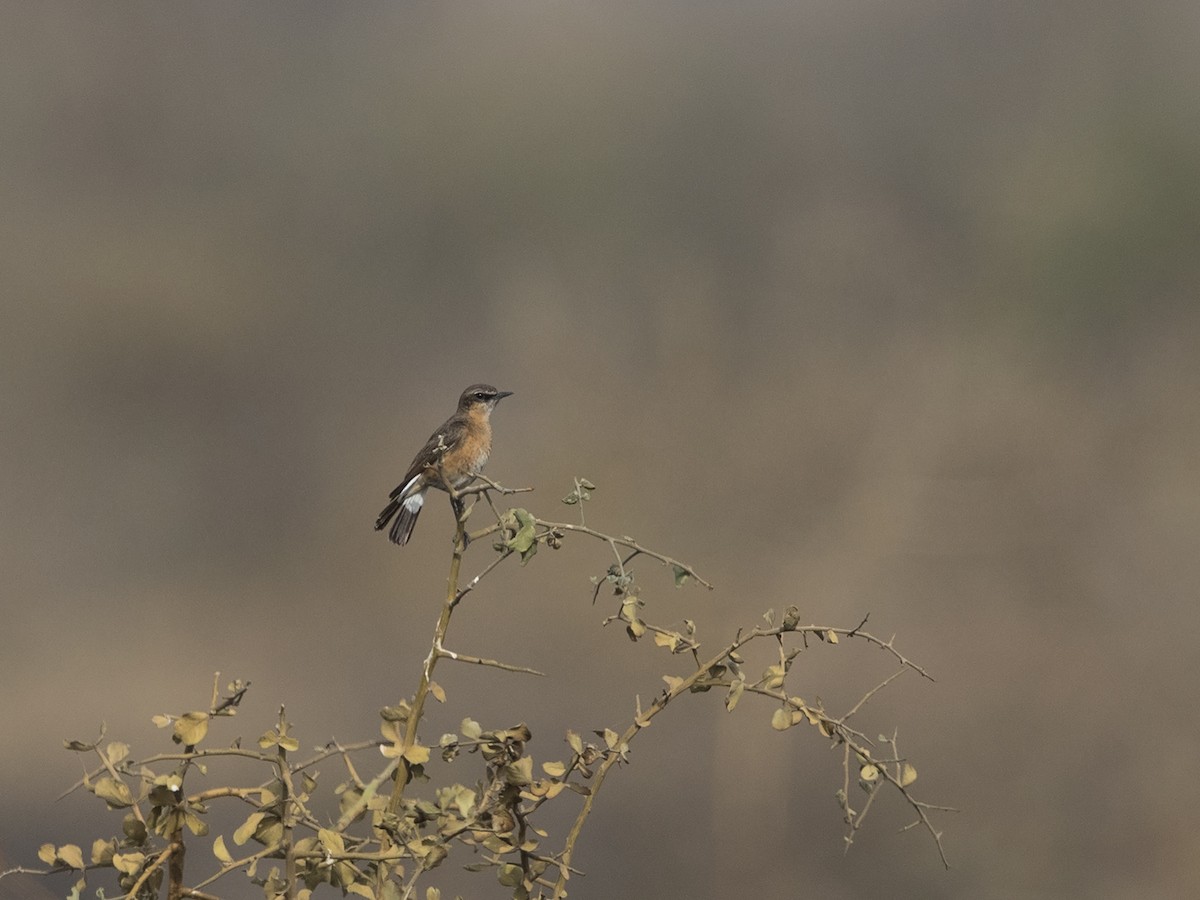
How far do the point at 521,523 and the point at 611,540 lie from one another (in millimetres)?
56

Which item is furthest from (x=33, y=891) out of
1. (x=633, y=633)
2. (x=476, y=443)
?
(x=476, y=443)

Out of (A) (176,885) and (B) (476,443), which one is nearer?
(A) (176,885)

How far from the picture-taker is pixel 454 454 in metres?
1.84

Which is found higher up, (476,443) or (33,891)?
(476,443)

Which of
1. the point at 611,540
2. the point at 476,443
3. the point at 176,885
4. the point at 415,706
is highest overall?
the point at 476,443

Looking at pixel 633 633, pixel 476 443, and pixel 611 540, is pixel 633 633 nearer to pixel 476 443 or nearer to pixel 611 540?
pixel 611 540

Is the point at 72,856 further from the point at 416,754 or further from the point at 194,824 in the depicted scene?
the point at 416,754

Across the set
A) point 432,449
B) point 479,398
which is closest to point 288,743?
point 432,449

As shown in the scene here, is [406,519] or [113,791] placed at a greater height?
[406,519]

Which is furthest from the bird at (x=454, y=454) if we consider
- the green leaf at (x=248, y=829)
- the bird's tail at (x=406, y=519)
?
the green leaf at (x=248, y=829)

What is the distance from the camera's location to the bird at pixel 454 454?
63.7 inches

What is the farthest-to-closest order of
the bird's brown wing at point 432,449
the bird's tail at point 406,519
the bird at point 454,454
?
the bird's tail at point 406,519, the bird at point 454,454, the bird's brown wing at point 432,449

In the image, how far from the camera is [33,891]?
1.07 meters

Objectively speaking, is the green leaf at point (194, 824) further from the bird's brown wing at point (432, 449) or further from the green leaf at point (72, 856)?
the bird's brown wing at point (432, 449)
